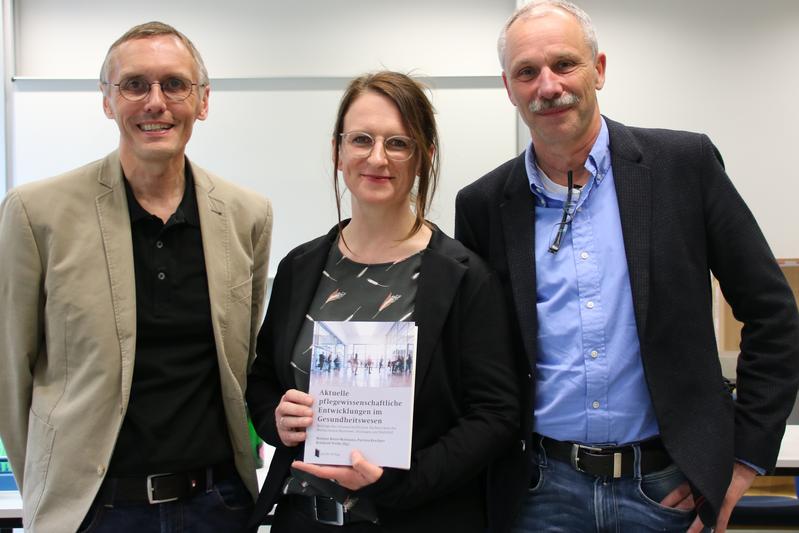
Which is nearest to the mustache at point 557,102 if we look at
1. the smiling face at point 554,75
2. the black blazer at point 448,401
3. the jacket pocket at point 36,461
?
the smiling face at point 554,75

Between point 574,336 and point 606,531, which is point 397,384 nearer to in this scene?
point 574,336

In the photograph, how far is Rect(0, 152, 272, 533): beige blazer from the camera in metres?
1.58

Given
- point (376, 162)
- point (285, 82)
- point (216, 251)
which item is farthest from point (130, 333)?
point (285, 82)

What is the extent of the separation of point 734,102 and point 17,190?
13.2ft

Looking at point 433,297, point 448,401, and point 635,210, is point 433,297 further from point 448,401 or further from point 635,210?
point 635,210

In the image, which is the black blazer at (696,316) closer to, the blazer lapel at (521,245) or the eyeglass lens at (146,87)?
the blazer lapel at (521,245)

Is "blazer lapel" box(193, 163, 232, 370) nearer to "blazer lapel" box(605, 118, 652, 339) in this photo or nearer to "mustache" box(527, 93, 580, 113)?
"mustache" box(527, 93, 580, 113)

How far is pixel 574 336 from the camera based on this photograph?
155 centimetres

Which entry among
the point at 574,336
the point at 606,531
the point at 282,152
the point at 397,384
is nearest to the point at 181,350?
the point at 397,384

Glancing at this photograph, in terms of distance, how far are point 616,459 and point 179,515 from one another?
3.37ft

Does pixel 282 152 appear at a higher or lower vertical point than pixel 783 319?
higher

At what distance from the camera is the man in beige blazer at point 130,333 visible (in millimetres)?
1590

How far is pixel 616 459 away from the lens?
1507mm

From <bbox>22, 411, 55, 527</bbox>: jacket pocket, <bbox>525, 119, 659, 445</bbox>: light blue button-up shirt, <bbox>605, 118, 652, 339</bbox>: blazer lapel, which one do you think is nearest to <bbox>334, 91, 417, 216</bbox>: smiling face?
<bbox>525, 119, 659, 445</bbox>: light blue button-up shirt
